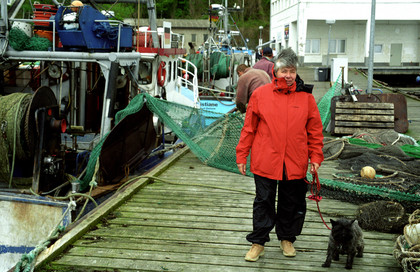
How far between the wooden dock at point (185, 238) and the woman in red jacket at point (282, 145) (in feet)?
0.97

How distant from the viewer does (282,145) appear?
384cm

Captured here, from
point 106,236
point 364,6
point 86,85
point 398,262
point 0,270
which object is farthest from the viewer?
point 364,6

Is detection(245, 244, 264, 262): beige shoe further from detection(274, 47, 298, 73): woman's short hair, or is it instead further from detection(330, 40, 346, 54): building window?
detection(330, 40, 346, 54): building window

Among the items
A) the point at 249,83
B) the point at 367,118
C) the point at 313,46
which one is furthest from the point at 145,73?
the point at 313,46

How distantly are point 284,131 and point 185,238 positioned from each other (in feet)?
4.73

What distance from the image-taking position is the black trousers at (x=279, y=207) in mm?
3926

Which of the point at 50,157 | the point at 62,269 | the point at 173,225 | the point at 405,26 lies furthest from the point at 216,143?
the point at 405,26

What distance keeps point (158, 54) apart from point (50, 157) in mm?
4127

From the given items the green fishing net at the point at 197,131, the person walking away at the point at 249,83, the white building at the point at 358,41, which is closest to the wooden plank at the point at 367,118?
the green fishing net at the point at 197,131

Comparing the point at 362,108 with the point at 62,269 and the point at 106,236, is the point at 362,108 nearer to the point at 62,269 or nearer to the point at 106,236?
the point at 106,236

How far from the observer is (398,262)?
3.68 meters

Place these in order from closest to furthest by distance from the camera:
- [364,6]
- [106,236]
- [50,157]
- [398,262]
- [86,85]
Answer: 1. [398,262]
2. [106,236]
3. [50,157]
4. [86,85]
5. [364,6]

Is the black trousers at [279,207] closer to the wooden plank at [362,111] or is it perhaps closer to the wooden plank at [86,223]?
the wooden plank at [86,223]

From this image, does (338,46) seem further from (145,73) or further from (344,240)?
(344,240)
